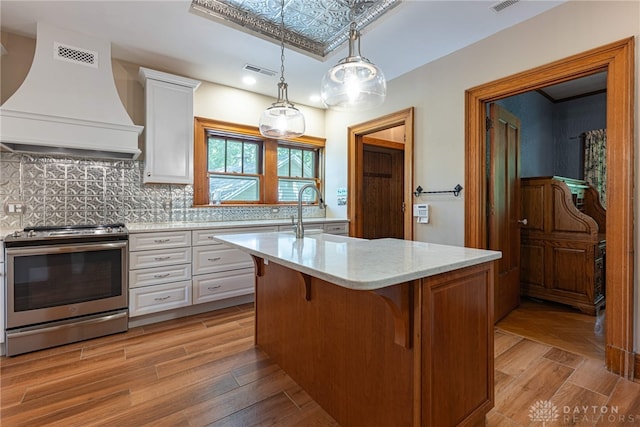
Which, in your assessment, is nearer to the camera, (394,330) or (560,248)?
(394,330)

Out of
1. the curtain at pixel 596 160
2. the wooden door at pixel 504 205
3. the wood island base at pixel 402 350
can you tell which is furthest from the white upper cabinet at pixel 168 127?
the curtain at pixel 596 160

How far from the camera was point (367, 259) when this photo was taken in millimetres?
1342

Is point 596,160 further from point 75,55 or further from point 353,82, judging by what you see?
point 75,55

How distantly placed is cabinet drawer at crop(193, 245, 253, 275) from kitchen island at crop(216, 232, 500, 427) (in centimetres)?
143

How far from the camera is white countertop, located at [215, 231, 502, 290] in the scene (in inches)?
40.6

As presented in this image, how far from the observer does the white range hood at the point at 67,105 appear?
2.45m

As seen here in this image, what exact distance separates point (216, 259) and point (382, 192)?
3067 mm

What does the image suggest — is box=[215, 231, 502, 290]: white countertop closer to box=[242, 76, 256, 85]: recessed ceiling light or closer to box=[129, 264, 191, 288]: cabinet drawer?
box=[129, 264, 191, 288]: cabinet drawer

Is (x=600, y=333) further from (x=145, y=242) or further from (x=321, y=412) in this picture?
(x=145, y=242)

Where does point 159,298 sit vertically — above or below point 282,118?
below

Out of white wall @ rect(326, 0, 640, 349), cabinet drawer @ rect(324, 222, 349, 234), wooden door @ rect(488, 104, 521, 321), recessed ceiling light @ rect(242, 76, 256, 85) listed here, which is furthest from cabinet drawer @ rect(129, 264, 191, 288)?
wooden door @ rect(488, 104, 521, 321)

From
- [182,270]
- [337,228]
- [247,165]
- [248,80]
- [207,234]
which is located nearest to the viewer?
[182,270]

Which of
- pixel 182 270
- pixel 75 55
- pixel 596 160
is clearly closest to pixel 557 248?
pixel 596 160

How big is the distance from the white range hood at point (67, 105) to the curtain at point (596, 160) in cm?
597
